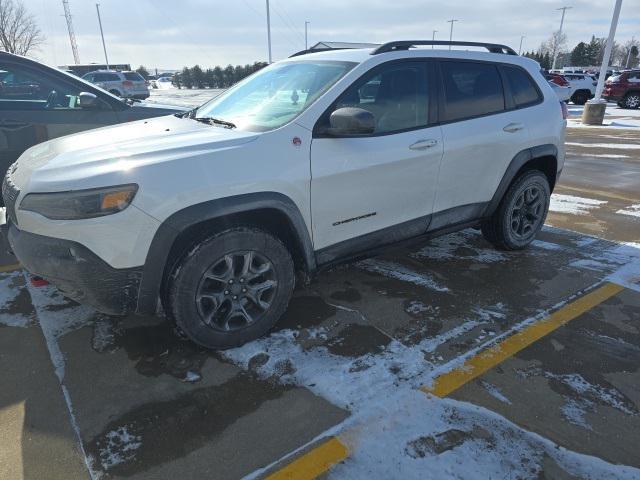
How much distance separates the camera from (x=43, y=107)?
195 inches

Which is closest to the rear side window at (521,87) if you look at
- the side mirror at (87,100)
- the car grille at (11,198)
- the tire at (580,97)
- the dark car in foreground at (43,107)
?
the dark car in foreground at (43,107)

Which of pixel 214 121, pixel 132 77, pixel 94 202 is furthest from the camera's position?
pixel 132 77

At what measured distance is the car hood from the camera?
249 cm

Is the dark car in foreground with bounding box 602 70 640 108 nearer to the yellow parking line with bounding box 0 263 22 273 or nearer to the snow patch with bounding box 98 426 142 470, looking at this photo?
the yellow parking line with bounding box 0 263 22 273

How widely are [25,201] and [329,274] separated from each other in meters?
2.30

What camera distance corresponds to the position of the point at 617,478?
2035mm

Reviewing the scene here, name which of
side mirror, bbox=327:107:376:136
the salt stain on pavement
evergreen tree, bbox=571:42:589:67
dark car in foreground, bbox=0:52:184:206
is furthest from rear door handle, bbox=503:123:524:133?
evergreen tree, bbox=571:42:589:67

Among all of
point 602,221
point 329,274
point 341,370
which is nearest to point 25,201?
point 341,370

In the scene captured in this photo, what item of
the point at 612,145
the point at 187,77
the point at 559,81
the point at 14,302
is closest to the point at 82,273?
the point at 14,302

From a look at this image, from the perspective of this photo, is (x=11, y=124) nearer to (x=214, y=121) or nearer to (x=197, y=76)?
Result: (x=214, y=121)

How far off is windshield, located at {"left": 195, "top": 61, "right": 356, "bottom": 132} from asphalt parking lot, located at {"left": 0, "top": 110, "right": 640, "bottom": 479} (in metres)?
1.37

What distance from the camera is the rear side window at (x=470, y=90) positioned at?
11.9 feet

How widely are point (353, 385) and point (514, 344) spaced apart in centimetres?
112

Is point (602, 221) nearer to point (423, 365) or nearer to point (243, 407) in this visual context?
point (423, 365)
